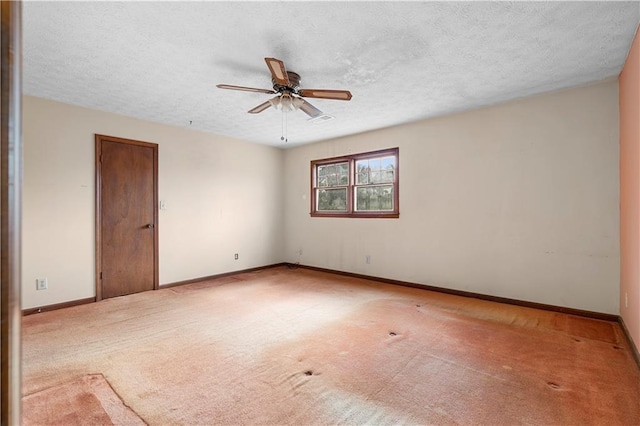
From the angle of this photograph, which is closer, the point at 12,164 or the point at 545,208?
the point at 12,164

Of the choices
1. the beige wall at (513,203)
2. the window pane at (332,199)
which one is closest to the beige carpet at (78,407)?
the beige wall at (513,203)

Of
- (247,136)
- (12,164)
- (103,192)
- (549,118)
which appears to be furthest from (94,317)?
(549,118)

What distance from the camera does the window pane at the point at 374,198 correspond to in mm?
5293

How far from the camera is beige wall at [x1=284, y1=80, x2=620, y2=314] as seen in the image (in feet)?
11.3

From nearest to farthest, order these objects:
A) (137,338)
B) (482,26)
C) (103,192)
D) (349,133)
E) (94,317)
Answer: (482,26) → (137,338) → (94,317) → (103,192) → (349,133)

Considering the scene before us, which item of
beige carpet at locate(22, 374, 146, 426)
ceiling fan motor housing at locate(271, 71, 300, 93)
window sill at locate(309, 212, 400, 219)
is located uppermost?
ceiling fan motor housing at locate(271, 71, 300, 93)

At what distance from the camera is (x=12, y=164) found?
475 mm

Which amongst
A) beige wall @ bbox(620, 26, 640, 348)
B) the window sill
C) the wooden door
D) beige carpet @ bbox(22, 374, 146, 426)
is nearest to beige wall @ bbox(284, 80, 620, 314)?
the window sill

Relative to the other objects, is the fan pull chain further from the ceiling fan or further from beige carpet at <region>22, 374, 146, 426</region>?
beige carpet at <region>22, 374, 146, 426</region>

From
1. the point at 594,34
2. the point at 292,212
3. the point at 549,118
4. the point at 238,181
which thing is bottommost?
the point at 292,212

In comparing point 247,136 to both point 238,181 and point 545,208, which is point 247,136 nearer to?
point 238,181

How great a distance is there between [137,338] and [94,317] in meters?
1.01

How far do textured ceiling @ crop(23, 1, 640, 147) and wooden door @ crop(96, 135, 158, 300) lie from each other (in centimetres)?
75

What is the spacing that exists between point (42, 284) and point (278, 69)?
384 cm
